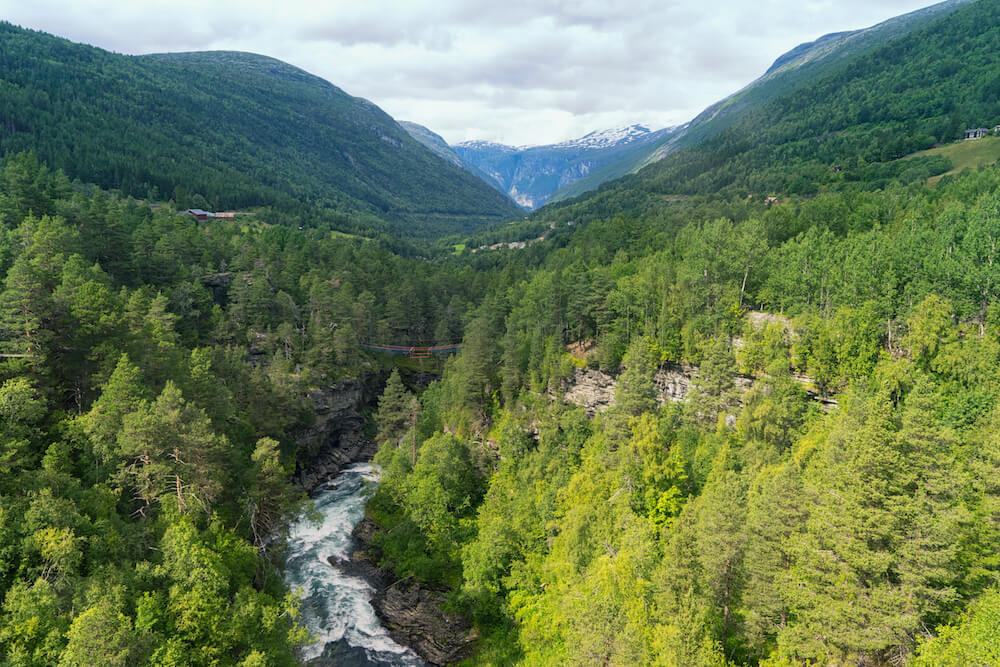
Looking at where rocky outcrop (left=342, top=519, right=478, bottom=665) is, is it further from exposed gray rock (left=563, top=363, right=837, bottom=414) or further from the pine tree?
exposed gray rock (left=563, top=363, right=837, bottom=414)

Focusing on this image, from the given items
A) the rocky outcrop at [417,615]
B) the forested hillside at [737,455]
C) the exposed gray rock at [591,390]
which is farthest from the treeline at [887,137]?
the rocky outcrop at [417,615]

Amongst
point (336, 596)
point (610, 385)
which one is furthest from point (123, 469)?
point (610, 385)

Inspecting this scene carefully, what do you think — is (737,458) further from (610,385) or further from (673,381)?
(610,385)

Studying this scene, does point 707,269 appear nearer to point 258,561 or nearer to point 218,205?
point 258,561

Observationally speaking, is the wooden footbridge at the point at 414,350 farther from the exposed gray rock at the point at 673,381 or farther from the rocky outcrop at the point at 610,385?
the exposed gray rock at the point at 673,381

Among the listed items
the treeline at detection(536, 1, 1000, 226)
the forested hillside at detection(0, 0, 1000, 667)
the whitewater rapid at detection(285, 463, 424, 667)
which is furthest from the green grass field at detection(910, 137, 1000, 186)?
the whitewater rapid at detection(285, 463, 424, 667)

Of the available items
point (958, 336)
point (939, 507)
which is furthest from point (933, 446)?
point (958, 336)

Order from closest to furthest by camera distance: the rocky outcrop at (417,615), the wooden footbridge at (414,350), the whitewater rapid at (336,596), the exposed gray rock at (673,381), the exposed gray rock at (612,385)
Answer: the whitewater rapid at (336,596) → the rocky outcrop at (417,615) → the exposed gray rock at (612,385) → the exposed gray rock at (673,381) → the wooden footbridge at (414,350)
